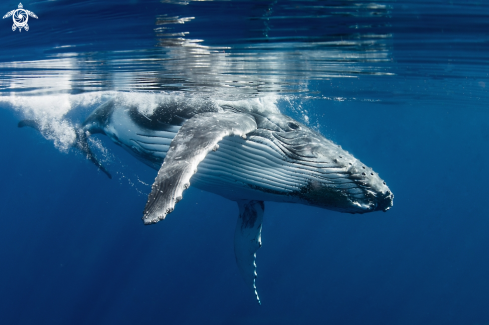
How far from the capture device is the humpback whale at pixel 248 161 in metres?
3.89

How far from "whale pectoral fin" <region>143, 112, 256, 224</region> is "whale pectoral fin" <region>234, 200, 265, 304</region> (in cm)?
251

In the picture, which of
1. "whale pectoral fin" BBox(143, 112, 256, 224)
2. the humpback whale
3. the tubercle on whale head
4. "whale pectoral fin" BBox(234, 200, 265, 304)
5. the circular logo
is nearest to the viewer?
"whale pectoral fin" BBox(143, 112, 256, 224)

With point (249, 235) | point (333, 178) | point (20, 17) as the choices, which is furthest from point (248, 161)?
point (20, 17)

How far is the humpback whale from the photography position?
389 cm

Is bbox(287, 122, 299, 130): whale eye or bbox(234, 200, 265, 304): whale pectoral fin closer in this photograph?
bbox(287, 122, 299, 130): whale eye

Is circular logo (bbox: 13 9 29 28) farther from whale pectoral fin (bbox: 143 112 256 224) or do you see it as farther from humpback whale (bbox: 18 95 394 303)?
whale pectoral fin (bbox: 143 112 256 224)

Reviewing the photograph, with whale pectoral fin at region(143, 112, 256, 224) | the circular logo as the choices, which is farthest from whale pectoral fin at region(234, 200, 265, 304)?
the circular logo

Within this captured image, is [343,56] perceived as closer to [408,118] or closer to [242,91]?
[242,91]

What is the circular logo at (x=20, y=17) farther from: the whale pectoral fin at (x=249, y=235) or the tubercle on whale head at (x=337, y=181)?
the whale pectoral fin at (x=249, y=235)

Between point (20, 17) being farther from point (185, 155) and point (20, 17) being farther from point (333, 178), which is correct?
point (333, 178)

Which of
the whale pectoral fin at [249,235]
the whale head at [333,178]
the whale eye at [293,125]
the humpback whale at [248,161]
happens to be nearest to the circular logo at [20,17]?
the humpback whale at [248,161]

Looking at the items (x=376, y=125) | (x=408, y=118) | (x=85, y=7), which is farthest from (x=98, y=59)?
(x=376, y=125)

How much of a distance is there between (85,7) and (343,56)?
678 centimetres

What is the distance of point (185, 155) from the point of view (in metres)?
3.94
